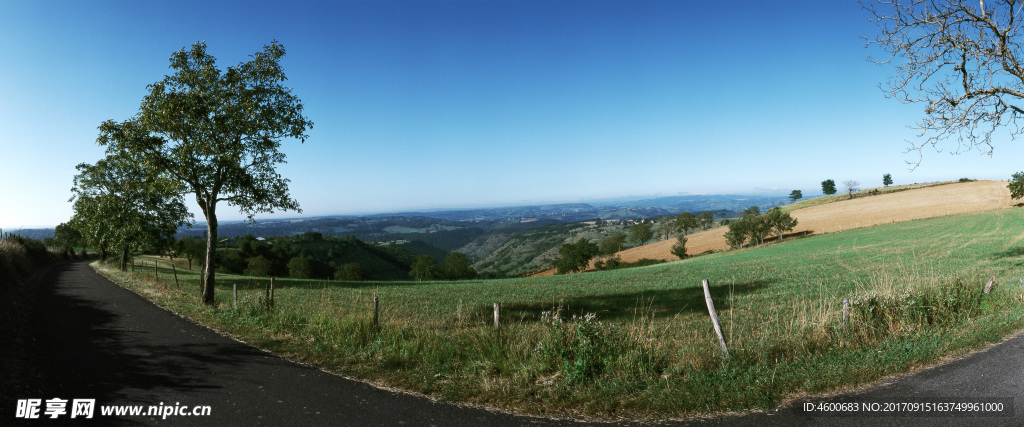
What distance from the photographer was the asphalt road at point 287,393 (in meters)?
5.71

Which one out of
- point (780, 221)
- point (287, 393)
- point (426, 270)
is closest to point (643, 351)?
point (287, 393)

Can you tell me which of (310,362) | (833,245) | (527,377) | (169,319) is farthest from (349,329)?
(833,245)

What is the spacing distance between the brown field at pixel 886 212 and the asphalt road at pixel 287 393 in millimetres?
88897

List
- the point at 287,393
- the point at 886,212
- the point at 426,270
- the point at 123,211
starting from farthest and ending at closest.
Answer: the point at 426,270
the point at 886,212
the point at 123,211
the point at 287,393

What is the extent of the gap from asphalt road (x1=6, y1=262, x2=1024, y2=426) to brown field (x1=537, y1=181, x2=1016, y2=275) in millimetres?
88897

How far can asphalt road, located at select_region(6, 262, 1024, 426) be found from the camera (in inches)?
225

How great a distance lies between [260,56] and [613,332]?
1786 cm

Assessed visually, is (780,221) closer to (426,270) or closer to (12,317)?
(426,270)

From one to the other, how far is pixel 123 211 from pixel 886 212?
119 meters

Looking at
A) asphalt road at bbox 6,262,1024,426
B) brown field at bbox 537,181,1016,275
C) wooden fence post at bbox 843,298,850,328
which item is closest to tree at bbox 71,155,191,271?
asphalt road at bbox 6,262,1024,426

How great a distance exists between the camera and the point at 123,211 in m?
24.7

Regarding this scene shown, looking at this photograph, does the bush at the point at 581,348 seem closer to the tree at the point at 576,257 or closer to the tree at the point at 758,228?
the tree at the point at 576,257

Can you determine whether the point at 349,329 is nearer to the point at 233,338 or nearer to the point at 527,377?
the point at 233,338

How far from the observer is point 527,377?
24.0ft
